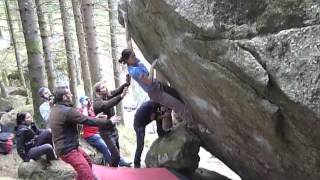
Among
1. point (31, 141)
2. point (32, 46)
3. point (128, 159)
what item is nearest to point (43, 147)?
point (31, 141)

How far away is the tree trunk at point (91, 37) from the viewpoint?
1573 cm

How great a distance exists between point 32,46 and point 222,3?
23.1 feet

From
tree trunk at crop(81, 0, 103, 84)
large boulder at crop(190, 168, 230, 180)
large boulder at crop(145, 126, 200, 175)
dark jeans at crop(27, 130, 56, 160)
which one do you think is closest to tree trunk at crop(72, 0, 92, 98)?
tree trunk at crop(81, 0, 103, 84)

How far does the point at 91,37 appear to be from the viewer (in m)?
16.0

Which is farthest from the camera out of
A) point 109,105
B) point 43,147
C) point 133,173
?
point 133,173

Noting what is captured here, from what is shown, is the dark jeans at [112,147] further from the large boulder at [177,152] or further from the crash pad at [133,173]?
the large boulder at [177,152]

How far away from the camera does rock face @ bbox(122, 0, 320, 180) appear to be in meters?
5.72

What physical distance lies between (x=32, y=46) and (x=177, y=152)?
16.8 feet

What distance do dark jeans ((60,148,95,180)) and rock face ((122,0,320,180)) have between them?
2.58 m

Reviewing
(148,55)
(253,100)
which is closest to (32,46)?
(148,55)

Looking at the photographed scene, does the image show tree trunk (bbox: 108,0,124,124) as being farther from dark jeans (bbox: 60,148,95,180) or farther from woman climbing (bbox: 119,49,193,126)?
dark jeans (bbox: 60,148,95,180)

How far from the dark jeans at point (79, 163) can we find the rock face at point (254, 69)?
2.58 m

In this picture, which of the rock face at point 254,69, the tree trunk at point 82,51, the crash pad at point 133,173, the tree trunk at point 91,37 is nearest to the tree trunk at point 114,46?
the tree trunk at point 82,51

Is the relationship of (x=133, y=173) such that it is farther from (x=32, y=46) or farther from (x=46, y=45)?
(x=46, y=45)
